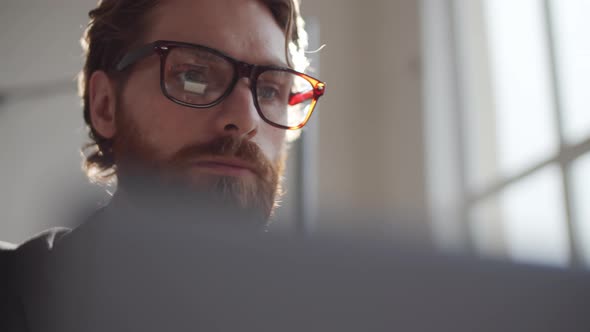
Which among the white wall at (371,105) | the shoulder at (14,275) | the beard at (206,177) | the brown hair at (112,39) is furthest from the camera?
the white wall at (371,105)

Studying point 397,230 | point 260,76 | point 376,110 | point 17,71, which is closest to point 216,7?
point 260,76

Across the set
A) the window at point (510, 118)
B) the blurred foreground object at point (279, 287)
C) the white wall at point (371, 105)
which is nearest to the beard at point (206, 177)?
the blurred foreground object at point (279, 287)

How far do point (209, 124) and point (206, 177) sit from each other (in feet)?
0.17

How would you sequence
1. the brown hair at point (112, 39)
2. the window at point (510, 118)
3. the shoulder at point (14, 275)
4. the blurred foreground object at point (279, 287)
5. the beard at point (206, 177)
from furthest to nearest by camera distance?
the window at point (510, 118) < the brown hair at point (112, 39) < the beard at point (206, 177) < the shoulder at point (14, 275) < the blurred foreground object at point (279, 287)

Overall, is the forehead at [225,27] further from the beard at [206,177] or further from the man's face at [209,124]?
the beard at [206,177]

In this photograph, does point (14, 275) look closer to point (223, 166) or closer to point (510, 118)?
point (223, 166)

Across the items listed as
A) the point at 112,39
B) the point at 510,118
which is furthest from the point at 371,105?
the point at 112,39

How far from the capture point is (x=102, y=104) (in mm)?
699

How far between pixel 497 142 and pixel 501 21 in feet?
1.31

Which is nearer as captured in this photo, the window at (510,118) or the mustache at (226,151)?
the mustache at (226,151)

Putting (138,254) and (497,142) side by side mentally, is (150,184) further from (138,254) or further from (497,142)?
(497,142)

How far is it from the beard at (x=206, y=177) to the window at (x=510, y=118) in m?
0.82

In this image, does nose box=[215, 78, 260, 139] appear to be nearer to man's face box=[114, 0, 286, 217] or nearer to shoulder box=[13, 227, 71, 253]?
man's face box=[114, 0, 286, 217]

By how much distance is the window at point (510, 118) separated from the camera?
1451mm
